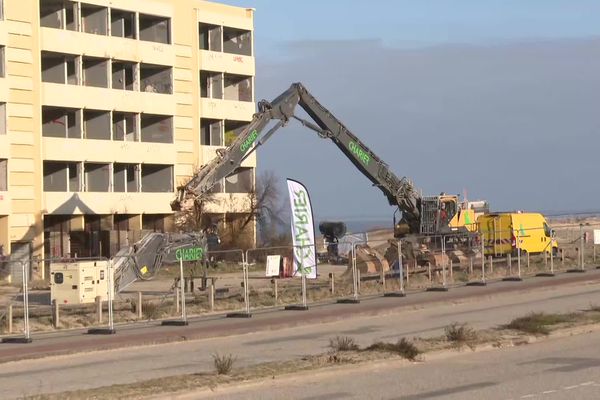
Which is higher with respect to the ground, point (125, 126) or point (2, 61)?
point (2, 61)

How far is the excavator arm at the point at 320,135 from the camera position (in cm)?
3719

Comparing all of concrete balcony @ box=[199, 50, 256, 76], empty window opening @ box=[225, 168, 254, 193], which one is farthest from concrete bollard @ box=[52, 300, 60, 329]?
empty window opening @ box=[225, 168, 254, 193]

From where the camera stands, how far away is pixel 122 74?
6988 centimetres

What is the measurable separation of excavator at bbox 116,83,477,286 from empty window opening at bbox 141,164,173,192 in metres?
28.7

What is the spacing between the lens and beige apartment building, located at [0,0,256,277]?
206 feet

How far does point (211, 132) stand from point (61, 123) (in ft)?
46.4

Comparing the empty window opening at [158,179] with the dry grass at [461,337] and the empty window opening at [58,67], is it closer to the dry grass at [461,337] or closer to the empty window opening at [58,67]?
the empty window opening at [58,67]

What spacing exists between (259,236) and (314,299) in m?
46.2

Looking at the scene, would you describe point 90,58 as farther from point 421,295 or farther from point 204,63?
point 421,295

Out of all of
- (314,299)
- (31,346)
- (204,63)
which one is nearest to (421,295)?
(314,299)

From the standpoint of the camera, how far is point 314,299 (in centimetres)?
3231

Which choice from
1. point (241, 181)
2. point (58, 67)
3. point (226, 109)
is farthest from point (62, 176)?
point (241, 181)

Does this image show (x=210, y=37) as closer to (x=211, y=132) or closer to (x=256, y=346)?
(x=211, y=132)

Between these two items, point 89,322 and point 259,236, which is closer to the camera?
point 89,322
